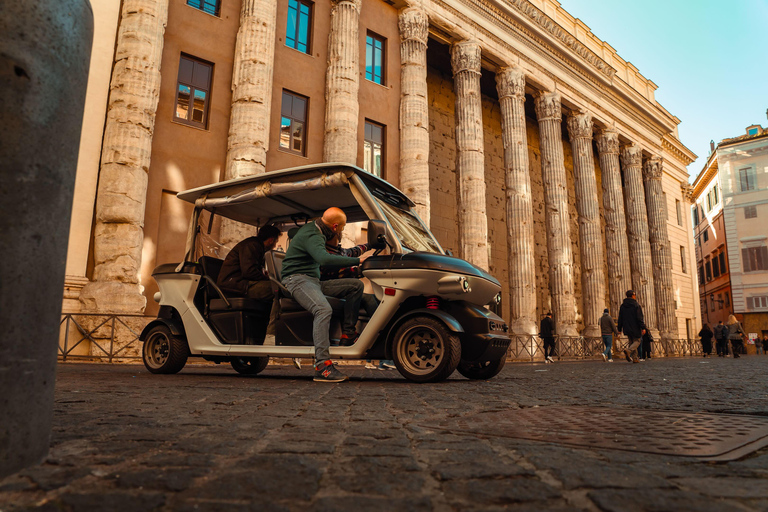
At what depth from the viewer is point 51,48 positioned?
5.82 feet

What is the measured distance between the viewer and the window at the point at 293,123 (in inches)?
653

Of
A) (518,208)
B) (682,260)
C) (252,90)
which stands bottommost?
(518,208)

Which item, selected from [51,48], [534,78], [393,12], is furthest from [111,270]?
[534,78]

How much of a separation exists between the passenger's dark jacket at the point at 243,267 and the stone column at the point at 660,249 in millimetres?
29705

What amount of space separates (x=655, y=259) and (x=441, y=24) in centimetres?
2034

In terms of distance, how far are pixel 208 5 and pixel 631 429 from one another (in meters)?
16.3

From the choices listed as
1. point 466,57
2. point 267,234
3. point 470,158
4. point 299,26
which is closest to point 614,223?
point 470,158

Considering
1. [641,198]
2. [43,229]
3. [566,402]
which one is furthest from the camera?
[641,198]

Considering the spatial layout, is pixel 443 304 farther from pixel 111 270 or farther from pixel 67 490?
pixel 111 270

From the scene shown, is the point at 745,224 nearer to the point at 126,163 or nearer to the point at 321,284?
the point at 126,163

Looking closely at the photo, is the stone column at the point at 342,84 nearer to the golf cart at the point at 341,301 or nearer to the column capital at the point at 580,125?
the golf cart at the point at 341,301

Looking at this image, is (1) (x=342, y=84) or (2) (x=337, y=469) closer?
(2) (x=337, y=469)

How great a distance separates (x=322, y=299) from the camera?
5.94 meters

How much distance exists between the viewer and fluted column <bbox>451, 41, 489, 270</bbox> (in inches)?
804
